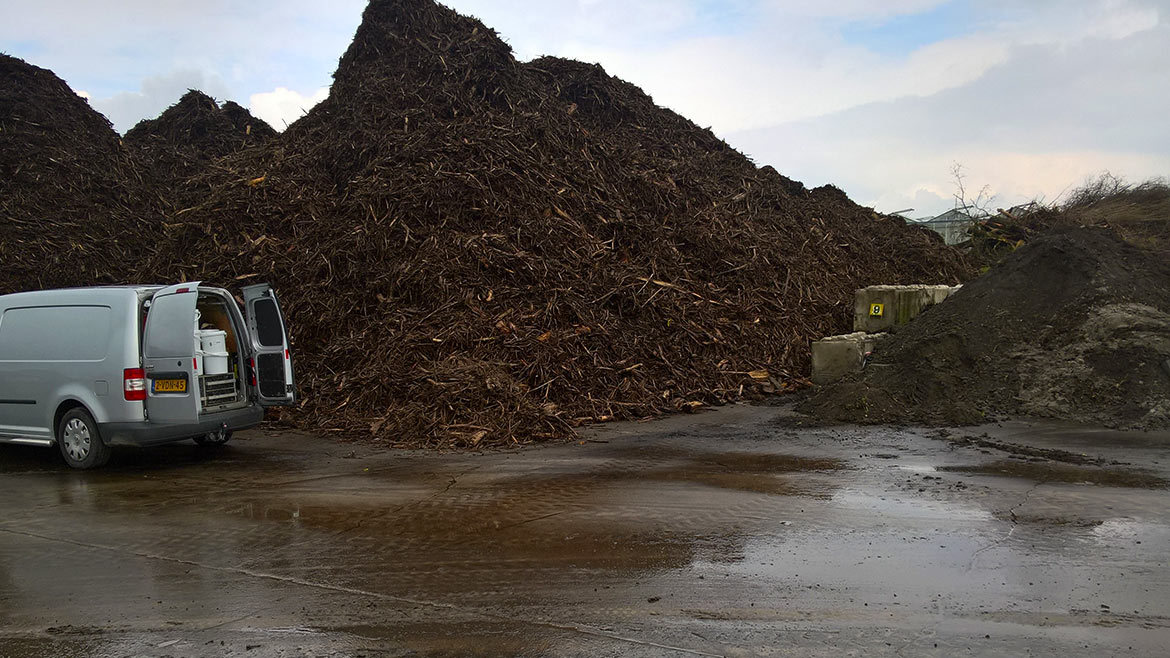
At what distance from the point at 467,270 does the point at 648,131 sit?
33.5 feet

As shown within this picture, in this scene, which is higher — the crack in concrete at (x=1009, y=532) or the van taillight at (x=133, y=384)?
the van taillight at (x=133, y=384)

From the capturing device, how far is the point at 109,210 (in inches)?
708

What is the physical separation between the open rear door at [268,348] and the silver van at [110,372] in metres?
0.31

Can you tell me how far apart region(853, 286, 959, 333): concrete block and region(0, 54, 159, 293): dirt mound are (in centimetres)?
1423

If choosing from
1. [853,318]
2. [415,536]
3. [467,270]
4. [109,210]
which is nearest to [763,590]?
[415,536]

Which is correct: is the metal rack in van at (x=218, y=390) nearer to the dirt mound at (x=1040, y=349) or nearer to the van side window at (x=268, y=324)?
the van side window at (x=268, y=324)

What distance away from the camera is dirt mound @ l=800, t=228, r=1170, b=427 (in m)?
10.2

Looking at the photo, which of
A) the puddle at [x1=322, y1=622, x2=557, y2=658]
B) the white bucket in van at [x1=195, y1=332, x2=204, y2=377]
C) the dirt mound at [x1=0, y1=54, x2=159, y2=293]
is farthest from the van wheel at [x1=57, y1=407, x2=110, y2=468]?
the dirt mound at [x1=0, y1=54, x2=159, y2=293]

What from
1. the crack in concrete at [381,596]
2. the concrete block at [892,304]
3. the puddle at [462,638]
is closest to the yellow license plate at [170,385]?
the crack in concrete at [381,596]

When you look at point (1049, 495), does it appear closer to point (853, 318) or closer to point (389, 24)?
point (853, 318)

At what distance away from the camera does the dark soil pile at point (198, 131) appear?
2259 cm

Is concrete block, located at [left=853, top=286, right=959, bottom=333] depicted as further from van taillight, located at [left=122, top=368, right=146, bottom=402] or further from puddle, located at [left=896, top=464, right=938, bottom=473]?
van taillight, located at [left=122, top=368, right=146, bottom=402]

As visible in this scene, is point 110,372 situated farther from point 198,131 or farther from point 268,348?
point 198,131

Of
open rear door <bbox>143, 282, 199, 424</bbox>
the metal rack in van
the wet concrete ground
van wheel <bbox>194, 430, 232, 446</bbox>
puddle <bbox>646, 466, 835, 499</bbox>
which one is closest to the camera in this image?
the wet concrete ground
